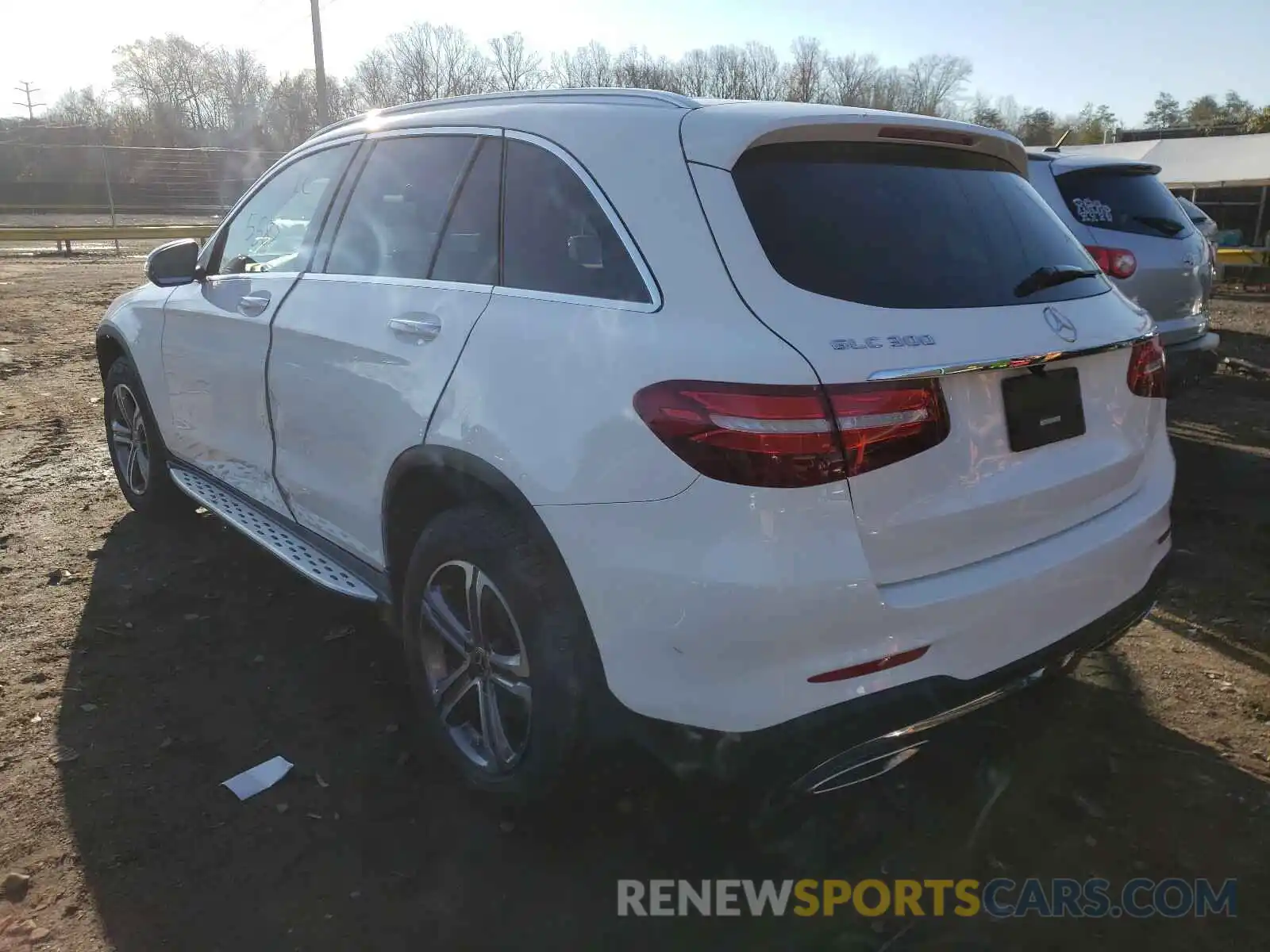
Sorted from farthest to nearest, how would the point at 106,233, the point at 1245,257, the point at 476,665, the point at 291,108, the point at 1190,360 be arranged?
1. the point at 291,108
2. the point at 106,233
3. the point at 1245,257
4. the point at 1190,360
5. the point at 476,665

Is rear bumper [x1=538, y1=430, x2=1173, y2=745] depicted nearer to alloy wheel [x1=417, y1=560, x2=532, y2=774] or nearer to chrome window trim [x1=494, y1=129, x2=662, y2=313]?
alloy wheel [x1=417, y1=560, x2=532, y2=774]

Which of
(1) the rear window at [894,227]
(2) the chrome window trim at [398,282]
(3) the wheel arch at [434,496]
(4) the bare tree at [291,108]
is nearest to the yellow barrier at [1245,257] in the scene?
(1) the rear window at [894,227]

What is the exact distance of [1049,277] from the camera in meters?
2.60

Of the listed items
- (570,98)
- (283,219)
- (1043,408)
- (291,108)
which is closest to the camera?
(1043,408)

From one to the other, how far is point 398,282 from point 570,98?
0.76 m

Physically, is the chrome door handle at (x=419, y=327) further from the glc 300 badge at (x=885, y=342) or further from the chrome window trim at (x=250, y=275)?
the glc 300 badge at (x=885, y=342)

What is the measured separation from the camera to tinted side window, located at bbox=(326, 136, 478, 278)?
304 cm

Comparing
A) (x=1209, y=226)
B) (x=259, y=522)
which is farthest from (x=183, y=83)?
(x=259, y=522)

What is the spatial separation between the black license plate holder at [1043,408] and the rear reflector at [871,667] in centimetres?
55

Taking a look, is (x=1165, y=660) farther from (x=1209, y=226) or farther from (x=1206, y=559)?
(x=1209, y=226)

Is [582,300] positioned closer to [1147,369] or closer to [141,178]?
[1147,369]

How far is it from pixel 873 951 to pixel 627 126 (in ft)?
6.84

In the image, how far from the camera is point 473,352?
259 centimetres

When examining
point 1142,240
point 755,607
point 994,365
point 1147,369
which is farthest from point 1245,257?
point 755,607
